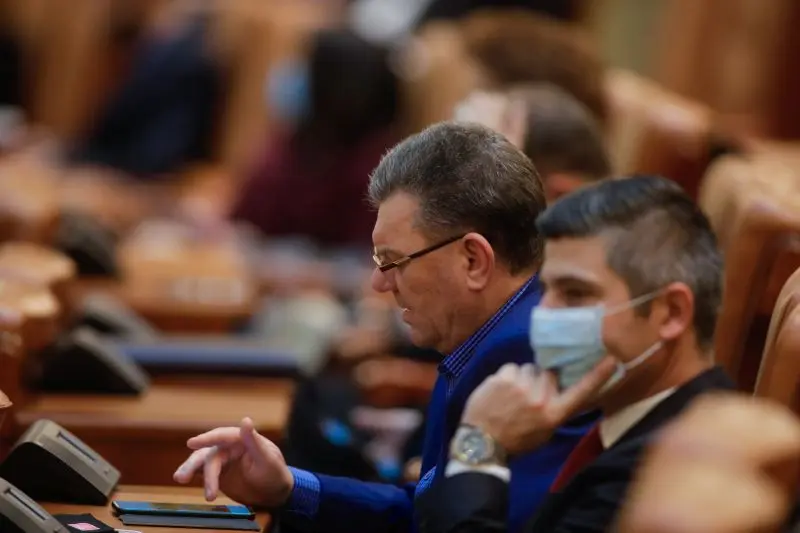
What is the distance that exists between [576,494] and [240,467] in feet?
1.78

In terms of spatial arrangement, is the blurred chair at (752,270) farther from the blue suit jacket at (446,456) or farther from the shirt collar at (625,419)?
the shirt collar at (625,419)

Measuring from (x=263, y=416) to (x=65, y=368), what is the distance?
368 millimetres

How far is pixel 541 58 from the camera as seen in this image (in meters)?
3.85

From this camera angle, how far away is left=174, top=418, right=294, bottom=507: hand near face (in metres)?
2.03

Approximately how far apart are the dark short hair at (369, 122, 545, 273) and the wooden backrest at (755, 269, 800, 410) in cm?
33

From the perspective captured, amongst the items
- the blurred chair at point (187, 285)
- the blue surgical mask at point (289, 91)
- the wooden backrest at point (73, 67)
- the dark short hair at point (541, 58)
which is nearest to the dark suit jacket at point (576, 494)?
the dark short hair at point (541, 58)

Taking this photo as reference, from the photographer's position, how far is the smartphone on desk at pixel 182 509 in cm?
215

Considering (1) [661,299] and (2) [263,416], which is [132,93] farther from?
(1) [661,299]

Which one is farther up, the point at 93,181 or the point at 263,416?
the point at 93,181

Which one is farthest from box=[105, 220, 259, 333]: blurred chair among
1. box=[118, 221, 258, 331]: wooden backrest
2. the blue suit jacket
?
the blue suit jacket

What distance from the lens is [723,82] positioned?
6449mm

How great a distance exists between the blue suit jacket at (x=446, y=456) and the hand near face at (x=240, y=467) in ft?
0.24

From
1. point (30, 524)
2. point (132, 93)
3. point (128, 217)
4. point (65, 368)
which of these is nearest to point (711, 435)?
point (30, 524)

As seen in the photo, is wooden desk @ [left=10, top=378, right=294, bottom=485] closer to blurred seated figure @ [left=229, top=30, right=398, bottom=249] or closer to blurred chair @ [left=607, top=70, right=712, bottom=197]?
blurred chair @ [left=607, top=70, right=712, bottom=197]
